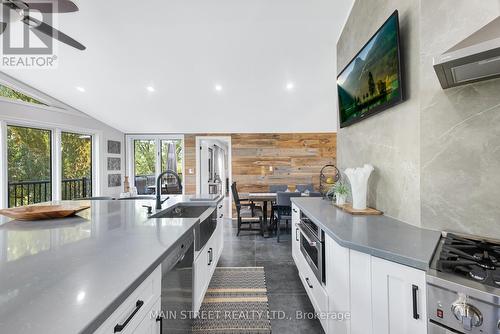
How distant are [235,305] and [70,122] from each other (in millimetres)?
4774

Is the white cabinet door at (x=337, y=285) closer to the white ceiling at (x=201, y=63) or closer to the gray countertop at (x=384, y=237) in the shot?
the gray countertop at (x=384, y=237)

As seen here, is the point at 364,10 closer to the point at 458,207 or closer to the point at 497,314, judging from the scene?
the point at 458,207

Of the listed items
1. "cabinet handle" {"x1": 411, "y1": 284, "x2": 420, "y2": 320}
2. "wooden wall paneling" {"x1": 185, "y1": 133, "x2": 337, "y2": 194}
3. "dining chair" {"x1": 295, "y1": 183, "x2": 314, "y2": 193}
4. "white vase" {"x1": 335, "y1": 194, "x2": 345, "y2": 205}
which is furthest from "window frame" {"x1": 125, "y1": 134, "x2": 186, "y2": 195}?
"cabinet handle" {"x1": 411, "y1": 284, "x2": 420, "y2": 320}

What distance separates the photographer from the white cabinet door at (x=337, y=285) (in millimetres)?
1217

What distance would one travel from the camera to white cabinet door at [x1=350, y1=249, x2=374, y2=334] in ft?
3.57

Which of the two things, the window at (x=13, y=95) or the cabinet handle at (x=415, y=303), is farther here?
the window at (x=13, y=95)

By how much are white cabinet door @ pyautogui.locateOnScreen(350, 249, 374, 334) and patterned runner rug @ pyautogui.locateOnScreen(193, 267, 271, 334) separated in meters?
0.92

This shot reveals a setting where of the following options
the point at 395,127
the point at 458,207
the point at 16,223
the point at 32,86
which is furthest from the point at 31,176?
the point at 458,207

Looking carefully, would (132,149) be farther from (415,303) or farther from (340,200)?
(415,303)

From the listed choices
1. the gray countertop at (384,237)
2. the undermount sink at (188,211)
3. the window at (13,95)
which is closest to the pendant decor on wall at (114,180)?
the window at (13,95)

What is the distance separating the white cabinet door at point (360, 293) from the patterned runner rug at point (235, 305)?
3.02ft

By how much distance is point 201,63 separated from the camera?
10.4 feet

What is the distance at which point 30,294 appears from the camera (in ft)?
2.05

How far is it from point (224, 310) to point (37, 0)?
113 inches
